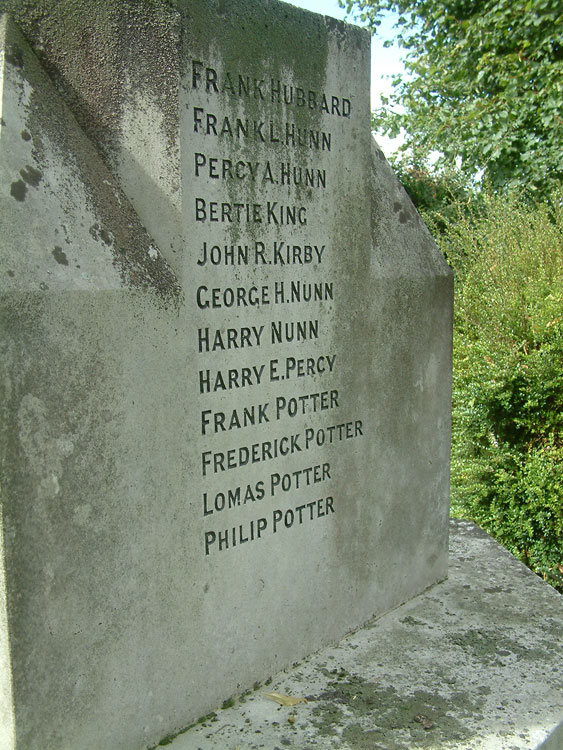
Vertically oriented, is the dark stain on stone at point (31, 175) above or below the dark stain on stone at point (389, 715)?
above

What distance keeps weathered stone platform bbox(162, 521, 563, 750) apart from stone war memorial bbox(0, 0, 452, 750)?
0.12m

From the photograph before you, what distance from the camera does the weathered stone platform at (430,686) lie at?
8.09 ft

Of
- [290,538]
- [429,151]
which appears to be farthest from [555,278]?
[429,151]

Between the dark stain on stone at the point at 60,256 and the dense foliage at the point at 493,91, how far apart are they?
27.3 feet

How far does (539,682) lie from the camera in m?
2.80

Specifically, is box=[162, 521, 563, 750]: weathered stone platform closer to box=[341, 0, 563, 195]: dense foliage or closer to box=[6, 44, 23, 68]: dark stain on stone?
box=[6, 44, 23, 68]: dark stain on stone

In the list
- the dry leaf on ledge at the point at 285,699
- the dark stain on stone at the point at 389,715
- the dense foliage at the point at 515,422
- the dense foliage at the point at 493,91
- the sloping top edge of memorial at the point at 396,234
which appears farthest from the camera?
the dense foliage at the point at 493,91

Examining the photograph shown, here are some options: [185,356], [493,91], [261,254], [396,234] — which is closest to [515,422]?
[396,234]

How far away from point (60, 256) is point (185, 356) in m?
0.53

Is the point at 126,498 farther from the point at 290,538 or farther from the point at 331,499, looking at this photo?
the point at 331,499

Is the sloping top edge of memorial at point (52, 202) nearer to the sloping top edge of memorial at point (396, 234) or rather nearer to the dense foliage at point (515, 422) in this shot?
the sloping top edge of memorial at point (396, 234)

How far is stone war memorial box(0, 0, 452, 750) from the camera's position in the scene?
202cm

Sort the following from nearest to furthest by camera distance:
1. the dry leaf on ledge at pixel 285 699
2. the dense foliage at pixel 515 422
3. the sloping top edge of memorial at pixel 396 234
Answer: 1. the dry leaf on ledge at pixel 285 699
2. the sloping top edge of memorial at pixel 396 234
3. the dense foliage at pixel 515 422

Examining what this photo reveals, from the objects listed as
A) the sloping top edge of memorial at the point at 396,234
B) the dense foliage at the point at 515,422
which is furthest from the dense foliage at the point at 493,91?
the sloping top edge of memorial at the point at 396,234
